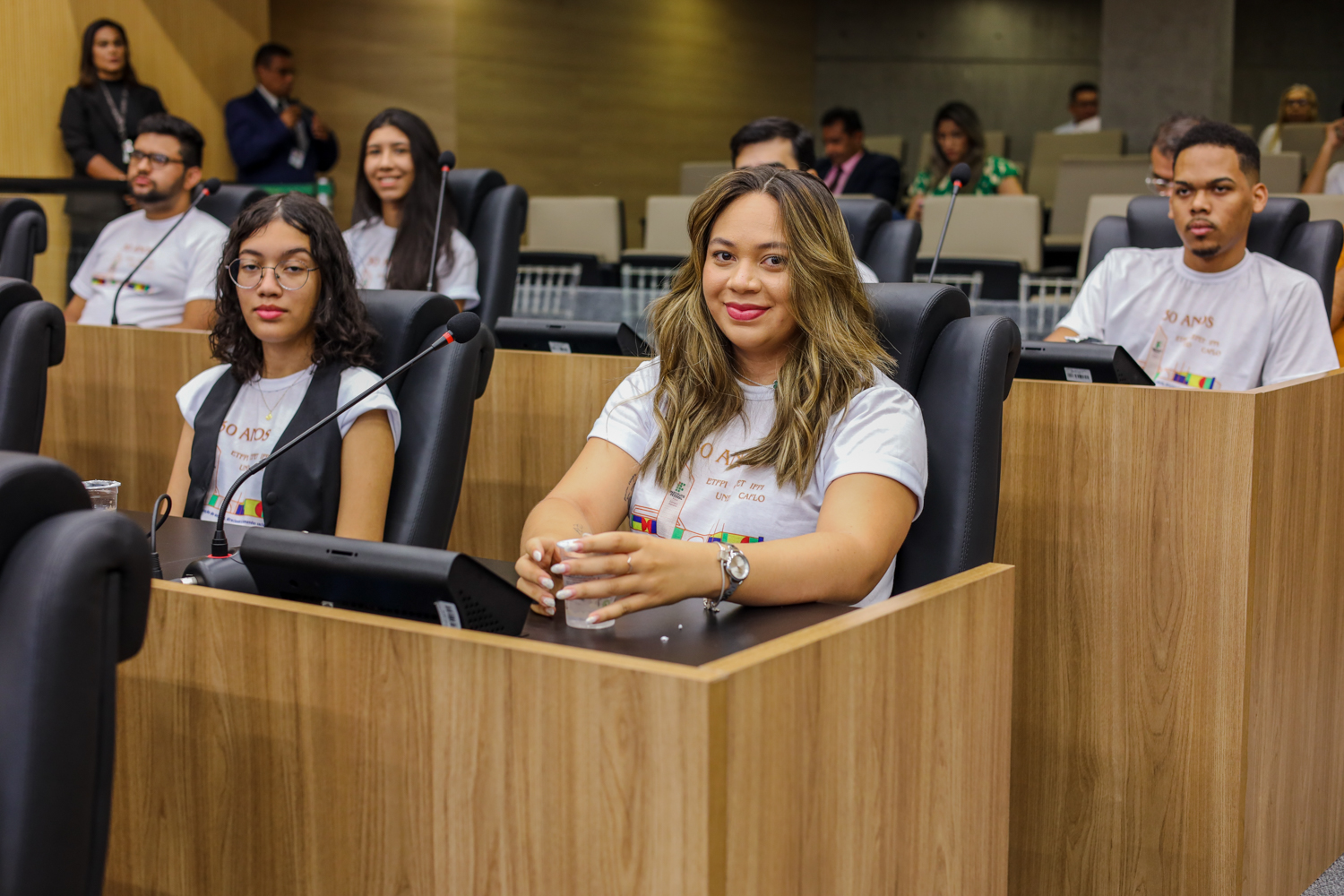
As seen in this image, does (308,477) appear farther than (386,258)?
No

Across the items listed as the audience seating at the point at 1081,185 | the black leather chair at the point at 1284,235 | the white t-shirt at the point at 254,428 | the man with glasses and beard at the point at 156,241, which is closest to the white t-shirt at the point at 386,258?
the man with glasses and beard at the point at 156,241

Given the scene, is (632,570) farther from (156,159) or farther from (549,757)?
(156,159)

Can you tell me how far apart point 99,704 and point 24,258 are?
294 cm

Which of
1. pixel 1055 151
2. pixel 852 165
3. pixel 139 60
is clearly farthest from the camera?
pixel 1055 151

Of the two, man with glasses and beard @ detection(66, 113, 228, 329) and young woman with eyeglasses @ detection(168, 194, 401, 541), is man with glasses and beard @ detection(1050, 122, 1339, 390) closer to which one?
young woman with eyeglasses @ detection(168, 194, 401, 541)

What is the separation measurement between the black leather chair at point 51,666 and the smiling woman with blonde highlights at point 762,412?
74cm

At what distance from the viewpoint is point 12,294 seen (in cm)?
232

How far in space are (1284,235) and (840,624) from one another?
2456 millimetres

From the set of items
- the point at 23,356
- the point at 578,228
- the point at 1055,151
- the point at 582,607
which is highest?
the point at 1055,151

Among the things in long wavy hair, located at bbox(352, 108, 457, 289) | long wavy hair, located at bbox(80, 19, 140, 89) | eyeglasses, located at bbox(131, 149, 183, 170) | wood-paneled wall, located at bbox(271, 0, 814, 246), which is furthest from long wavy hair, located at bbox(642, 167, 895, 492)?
wood-paneled wall, located at bbox(271, 0, 814, 246)

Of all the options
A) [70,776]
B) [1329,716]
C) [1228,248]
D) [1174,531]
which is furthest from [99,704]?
[1228,248]

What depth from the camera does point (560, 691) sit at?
3.60ft

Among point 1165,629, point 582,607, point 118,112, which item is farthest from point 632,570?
point 118,112

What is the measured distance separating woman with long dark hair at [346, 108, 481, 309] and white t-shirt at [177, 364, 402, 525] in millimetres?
1380
